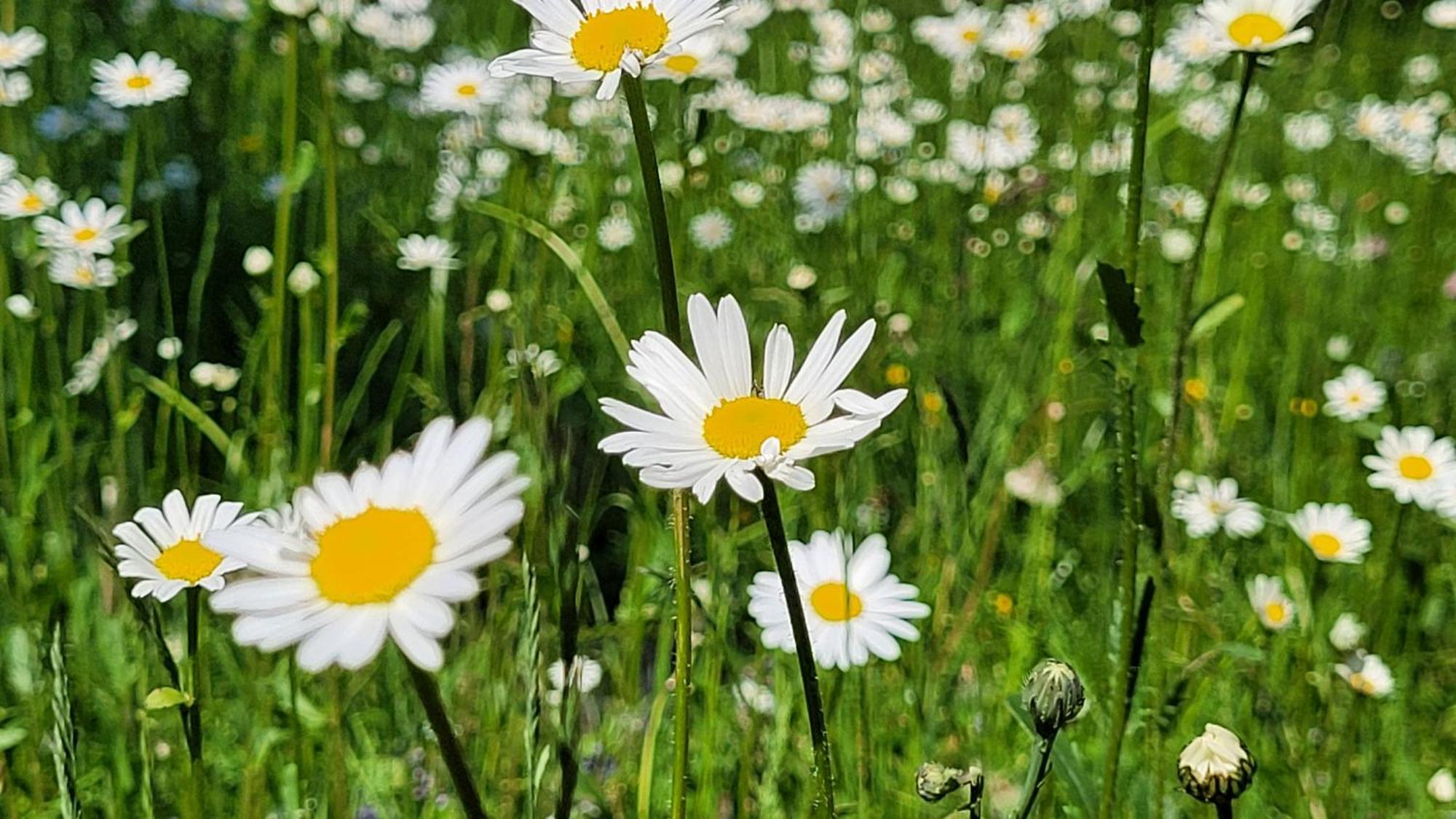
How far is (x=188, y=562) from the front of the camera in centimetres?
43

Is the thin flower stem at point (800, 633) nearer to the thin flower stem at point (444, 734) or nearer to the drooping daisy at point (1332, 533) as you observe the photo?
the thin flower stem at point (444, 734)

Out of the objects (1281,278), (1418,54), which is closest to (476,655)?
(1281,278)

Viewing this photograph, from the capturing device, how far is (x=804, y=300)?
3.04ft

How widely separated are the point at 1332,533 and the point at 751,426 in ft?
2.47

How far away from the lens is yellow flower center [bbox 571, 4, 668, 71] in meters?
0.43

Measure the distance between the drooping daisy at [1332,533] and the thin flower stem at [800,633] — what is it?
0.66 meters

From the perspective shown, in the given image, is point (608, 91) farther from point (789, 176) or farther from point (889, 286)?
point (789, 176)

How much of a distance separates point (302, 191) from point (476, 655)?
933mm

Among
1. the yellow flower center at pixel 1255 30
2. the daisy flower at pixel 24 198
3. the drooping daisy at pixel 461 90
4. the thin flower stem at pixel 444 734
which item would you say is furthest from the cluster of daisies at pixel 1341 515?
the daisy flower at pixel 24 198

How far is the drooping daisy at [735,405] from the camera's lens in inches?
14.0

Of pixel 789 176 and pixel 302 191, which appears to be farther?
pixel 789 176

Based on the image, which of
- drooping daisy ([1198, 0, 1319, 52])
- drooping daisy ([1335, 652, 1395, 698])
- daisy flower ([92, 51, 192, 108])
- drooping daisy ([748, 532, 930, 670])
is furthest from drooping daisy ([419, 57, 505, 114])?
drooping daisy ([1335, 652, 1395, 698])

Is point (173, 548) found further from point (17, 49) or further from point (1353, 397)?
point (1353, 397)

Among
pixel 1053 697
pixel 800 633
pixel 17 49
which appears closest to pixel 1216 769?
pixel 1053 697
